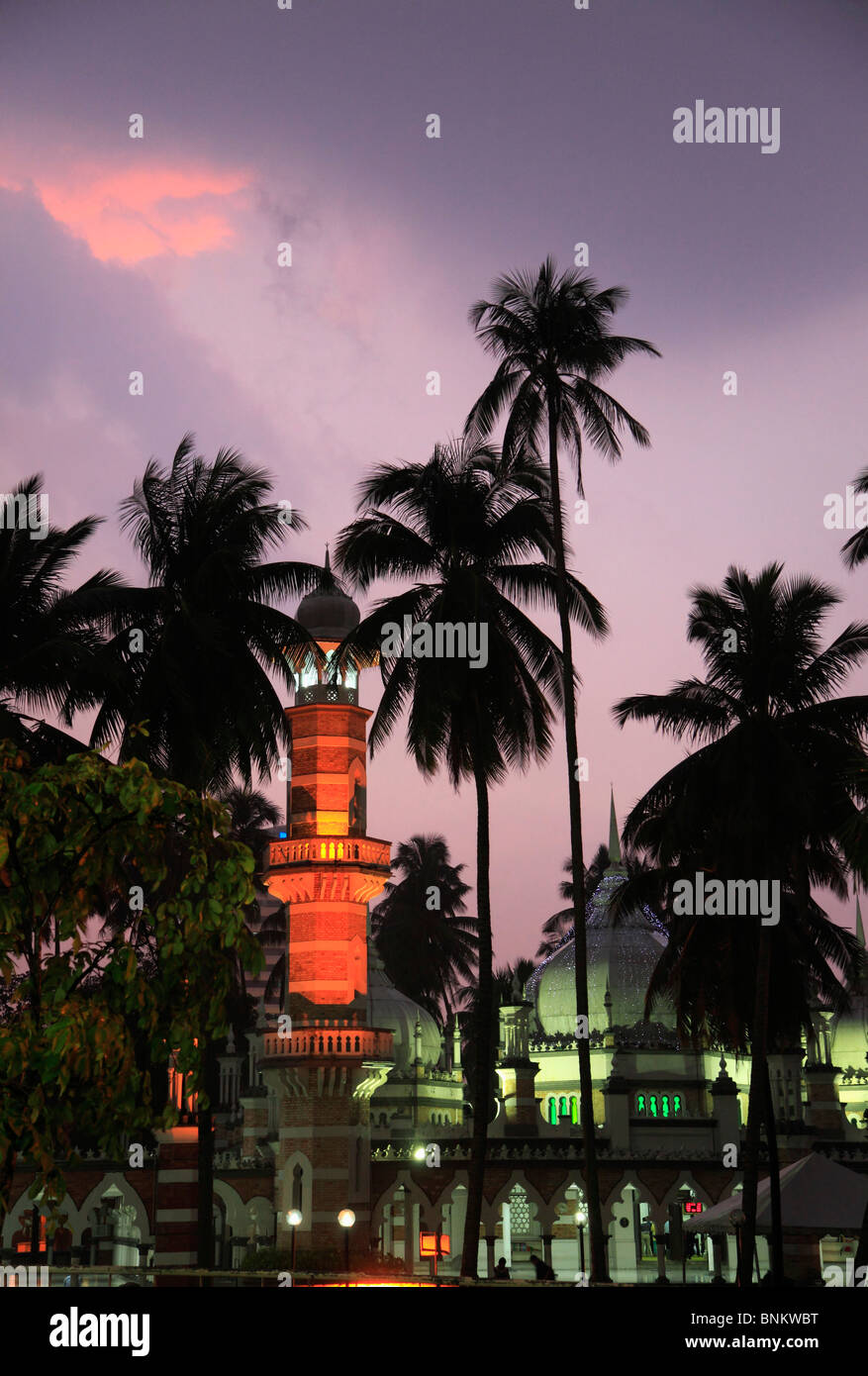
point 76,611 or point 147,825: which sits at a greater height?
point 76,611

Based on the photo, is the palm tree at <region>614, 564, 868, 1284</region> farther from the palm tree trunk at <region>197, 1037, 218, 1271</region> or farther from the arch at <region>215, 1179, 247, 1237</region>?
the arch at <region>215, 1179, 247, 1237</region>

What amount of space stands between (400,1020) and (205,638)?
39163 millimetres

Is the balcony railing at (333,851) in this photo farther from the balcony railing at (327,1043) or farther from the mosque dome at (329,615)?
the mosque dome at (329,615)

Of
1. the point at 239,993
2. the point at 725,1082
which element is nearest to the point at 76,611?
the point at 725,1082

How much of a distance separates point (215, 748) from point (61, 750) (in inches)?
198

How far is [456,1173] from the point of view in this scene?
2034 inches

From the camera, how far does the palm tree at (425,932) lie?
279ft

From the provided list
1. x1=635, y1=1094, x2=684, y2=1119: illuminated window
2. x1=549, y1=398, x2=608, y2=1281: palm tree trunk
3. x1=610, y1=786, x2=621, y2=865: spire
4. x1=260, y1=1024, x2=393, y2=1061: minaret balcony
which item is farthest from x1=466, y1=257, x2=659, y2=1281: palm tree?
x1=610, y1=786, x2=621, y2=865: spire

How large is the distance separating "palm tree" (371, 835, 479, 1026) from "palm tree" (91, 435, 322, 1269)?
163 feet

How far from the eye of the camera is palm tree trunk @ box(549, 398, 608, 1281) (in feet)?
99.6

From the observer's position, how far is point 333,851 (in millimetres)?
46438

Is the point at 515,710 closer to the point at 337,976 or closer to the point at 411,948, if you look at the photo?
the point at 337,976

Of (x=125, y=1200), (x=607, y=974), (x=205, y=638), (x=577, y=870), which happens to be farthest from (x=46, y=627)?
(x=607, y=974)

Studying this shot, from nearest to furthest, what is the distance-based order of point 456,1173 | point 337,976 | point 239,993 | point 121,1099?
point 121,1099, point 337,976, point 456,1173, point 239,993
